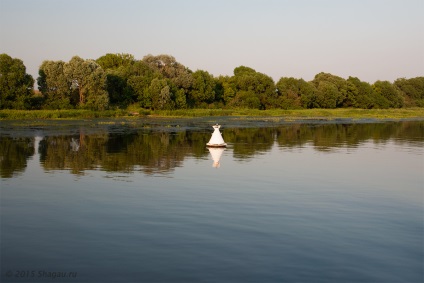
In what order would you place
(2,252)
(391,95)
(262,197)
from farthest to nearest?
(391,95) → (262,197) → (2,252)

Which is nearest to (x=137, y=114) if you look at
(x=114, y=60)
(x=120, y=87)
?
(x=120, y=87)

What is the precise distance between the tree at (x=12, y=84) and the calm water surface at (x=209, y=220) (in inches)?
1849

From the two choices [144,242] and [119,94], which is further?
[119,94]

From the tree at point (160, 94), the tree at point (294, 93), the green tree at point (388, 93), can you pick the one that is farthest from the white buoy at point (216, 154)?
the green tree at point (388, 93)

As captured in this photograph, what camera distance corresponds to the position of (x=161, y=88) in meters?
94.5

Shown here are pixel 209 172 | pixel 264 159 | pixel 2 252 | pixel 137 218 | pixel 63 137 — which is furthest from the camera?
pixel 63 137

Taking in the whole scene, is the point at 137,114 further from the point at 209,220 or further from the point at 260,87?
the point at 209,220

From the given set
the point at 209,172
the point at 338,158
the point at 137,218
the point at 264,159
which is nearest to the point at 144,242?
the point at 137,218

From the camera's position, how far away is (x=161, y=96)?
3711 inches

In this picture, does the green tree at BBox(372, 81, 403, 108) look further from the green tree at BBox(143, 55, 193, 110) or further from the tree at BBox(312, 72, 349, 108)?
the green tree at BBox(143, 55, 193, 110)

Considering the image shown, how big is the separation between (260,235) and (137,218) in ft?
12.4

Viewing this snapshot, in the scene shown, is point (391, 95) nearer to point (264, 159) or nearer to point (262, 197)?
point (264, 159)

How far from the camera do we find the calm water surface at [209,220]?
11078 mm

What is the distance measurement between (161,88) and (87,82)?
15817mm
